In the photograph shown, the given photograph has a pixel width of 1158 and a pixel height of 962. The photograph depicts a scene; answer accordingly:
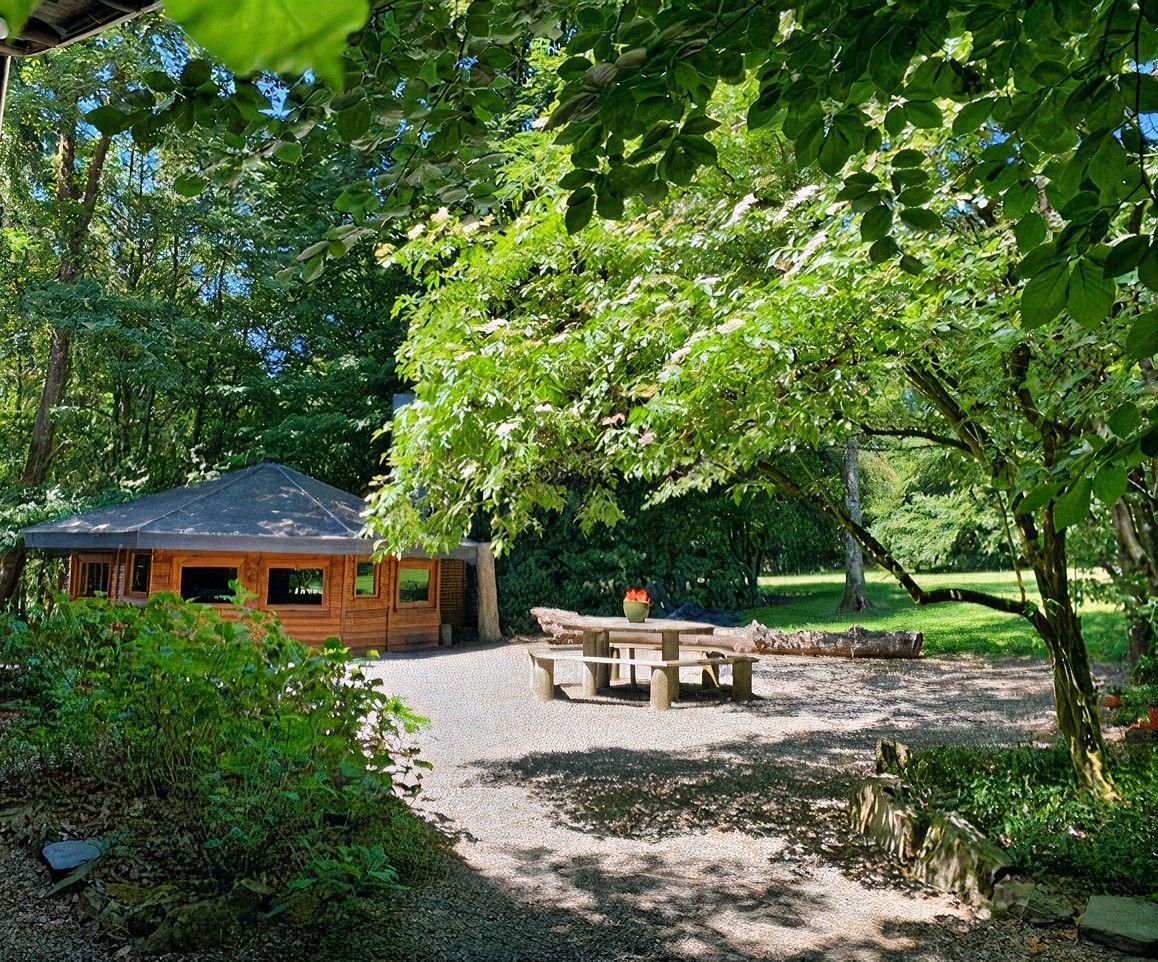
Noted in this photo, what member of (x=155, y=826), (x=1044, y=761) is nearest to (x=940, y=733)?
(x=1044, y=761)

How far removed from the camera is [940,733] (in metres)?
9.52

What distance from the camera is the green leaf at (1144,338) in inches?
52.6

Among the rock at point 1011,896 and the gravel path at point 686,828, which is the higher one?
the rock at point 1011,896

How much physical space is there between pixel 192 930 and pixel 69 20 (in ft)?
11.7

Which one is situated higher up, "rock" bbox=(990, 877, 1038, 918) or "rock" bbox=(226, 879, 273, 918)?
"rock" bbox=(226, 879, 273, 918)

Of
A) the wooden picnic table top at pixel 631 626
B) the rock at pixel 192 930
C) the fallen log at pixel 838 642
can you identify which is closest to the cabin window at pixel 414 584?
the wooden picnic table top at pixel 631 626

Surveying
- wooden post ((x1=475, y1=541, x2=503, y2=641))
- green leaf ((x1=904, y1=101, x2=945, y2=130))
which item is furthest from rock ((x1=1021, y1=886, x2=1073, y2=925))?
wooden post ((x1=475, y1=541, x2=503, y2=641))

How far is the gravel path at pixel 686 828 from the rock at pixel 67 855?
5.34 ft

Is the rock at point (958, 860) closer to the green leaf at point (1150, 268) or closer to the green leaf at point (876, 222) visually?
the green leaf at point (876, 222)

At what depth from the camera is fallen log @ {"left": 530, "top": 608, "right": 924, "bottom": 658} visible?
1580 cm

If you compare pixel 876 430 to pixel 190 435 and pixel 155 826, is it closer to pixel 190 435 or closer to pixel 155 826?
pixel 155 826

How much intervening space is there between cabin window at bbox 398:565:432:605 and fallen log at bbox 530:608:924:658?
3.41 meters

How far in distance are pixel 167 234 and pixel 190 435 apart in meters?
4.99

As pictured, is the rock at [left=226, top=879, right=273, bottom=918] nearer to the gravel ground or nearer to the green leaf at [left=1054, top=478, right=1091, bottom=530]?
the gravel ground
